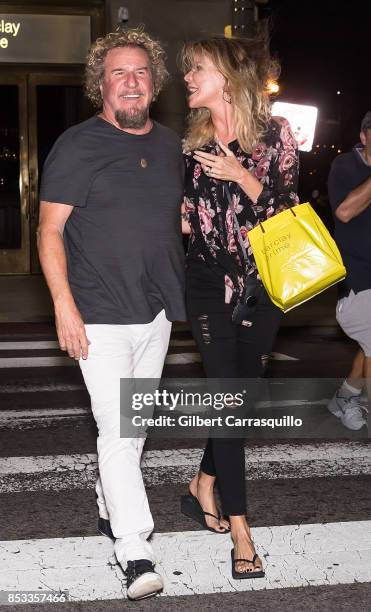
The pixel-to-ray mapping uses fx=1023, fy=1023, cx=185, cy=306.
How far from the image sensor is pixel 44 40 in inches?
667

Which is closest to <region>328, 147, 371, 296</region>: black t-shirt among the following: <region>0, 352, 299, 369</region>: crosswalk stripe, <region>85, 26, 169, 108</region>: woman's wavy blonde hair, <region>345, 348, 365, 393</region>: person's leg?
<region>345, 348, 365, 393</region>: person's leg

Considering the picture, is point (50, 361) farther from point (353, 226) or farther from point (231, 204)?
point (231, 204)

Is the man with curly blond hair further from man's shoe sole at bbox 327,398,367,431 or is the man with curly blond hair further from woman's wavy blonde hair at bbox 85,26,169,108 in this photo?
man's shoe sole at bbox 327,398,367,431

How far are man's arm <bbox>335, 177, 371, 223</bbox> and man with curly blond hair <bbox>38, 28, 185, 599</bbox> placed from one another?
1946mm

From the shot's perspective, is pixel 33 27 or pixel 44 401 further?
pixel 33 27

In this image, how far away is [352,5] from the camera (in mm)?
35281

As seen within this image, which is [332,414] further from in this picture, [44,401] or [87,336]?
[87,336]

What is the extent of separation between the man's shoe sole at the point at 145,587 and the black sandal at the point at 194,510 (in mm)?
940

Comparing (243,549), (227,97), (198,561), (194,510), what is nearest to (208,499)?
(194,510)

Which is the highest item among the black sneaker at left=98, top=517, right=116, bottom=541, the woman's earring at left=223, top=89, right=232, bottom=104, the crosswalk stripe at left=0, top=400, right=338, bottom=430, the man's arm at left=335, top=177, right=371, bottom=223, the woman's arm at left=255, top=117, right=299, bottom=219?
the woman's earring at left=223, top=89, right=232, bottom=104

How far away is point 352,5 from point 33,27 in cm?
2097

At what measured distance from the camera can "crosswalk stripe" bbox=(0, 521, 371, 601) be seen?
12.9 ft

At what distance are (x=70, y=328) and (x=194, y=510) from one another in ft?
4.62

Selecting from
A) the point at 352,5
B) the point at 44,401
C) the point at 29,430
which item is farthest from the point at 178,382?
the point at 352,5
